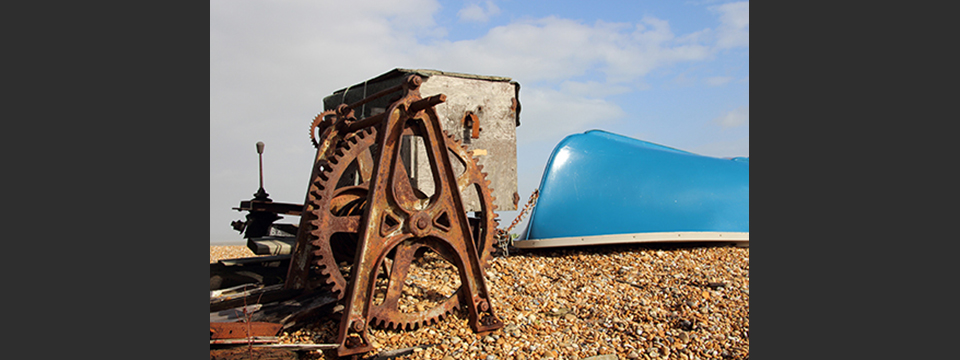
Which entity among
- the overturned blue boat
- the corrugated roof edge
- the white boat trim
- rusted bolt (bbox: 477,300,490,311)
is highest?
the corrugated roof edge

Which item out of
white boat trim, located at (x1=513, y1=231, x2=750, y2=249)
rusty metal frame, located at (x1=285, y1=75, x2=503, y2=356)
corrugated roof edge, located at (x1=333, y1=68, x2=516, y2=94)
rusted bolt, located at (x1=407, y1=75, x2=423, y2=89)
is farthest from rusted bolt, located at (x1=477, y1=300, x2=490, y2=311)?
corrugated roof edge, located at (x1=333, y1=68, x2=516, y2=94)

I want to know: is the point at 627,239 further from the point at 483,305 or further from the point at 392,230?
the point at 392,230

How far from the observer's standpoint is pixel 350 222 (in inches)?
167

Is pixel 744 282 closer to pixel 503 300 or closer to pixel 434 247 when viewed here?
pixel 503 300

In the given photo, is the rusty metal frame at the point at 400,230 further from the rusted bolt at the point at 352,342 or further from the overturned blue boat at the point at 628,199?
the overturned blue boat at the point at 628,199

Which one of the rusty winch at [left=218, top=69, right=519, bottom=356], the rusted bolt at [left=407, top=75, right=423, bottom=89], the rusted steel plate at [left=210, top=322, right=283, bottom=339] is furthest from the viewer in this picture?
the rusted bolt at [left=407, top=75, right=423, bottom=89]

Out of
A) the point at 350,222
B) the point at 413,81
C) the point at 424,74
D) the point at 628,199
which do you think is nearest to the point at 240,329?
the point at 350,222

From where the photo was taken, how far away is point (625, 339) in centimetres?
434

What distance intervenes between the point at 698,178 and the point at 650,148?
2.76 feet

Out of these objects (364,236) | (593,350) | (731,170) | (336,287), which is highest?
(731,170)

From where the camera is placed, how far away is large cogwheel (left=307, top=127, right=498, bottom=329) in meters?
4.11

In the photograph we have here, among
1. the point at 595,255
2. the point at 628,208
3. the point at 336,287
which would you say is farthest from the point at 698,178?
the point at 336,287

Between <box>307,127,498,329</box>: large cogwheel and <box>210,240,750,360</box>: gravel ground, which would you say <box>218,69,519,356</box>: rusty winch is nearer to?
<box>307,127,498,329</box>: large cogwheel

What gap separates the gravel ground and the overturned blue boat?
0.89 ft
